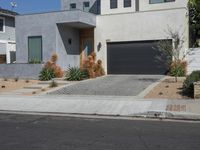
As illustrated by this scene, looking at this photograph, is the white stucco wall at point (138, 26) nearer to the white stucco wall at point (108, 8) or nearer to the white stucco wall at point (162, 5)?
the white stucco wall at point (162, 5)

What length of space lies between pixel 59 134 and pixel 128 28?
16409 millimetres

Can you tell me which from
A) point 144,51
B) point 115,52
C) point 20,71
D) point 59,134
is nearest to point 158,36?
point 144,51

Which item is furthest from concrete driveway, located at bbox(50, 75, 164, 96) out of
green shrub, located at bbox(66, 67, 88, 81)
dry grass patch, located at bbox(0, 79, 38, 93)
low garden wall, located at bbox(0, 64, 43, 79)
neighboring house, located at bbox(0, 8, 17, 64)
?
neighboring house, located at bbox(0, 8, 17, 64)

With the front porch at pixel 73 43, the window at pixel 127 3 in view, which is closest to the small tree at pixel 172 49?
the front porch at pixel 73 43

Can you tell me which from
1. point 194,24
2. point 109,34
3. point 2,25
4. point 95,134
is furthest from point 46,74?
point 95,134

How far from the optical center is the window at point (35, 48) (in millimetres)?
24328

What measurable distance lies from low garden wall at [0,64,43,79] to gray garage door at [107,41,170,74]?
529cm

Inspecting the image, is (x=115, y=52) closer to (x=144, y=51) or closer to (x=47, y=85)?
(x=144, y=51)

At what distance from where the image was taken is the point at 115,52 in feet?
81.8

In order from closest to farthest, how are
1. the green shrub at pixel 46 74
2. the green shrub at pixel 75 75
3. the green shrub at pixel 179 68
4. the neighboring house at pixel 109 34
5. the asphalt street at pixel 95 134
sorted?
the asphalt street at pixel 95 134 → the green shrub at pixel 75 75 → the green shrub at pixel 179 68 → the green shrub at pixel 46 74 → the neighboring house at pixel 109 34

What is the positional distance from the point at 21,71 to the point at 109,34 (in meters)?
6.70

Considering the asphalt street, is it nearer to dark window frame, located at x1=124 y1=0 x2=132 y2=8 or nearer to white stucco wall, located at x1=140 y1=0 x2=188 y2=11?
white stucco wall, located at x1=140 y1=0 x2=188 y2=11

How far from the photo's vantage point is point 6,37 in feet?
108

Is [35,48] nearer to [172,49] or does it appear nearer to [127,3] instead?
[127,3]
